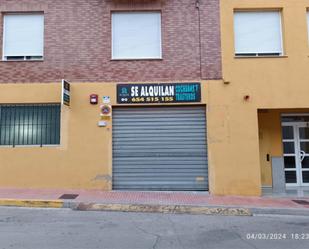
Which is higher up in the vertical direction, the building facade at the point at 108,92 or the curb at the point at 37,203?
the building facade at the point at 108,92

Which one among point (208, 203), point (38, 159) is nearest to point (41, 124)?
point (38, 159)

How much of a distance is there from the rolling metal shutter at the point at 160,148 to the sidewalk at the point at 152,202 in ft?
1.84

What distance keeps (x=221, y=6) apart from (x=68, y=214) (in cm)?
802

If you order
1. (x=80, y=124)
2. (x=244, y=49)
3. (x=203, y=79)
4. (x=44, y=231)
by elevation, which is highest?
(x=244, y=49)

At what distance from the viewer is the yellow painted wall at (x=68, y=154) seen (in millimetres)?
10680

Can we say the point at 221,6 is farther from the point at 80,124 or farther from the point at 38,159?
the point at 38,159

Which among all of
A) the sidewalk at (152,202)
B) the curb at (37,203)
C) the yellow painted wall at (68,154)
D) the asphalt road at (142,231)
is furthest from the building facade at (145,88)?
the asphalt road at (142,231)

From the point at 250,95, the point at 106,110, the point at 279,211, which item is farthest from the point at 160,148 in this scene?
the point at 279,211

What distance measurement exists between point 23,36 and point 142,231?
799cm

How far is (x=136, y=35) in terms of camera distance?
1124 cm

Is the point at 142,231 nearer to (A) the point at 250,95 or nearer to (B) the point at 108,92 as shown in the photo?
(B) the point at 108,92

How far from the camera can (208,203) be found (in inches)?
357

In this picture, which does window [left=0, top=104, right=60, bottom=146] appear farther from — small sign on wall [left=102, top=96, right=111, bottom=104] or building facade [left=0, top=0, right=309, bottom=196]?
small sign on wall [left=102, top=96, right=111, bottom=104]

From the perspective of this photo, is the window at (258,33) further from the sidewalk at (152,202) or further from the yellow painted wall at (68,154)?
the sidewalk at (152,202)
